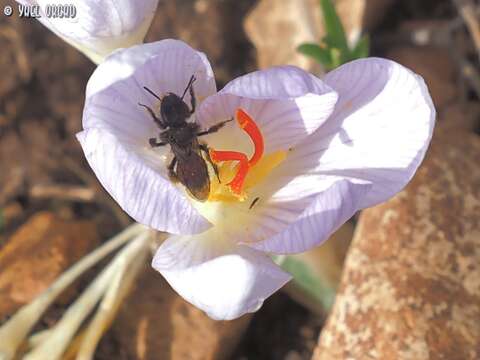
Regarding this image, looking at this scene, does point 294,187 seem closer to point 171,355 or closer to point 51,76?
point 171,355

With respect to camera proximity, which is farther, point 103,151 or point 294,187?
point 294,187

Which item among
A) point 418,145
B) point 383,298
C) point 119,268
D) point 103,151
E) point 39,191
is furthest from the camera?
point 39,191

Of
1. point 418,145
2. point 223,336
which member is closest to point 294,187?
point 418,145

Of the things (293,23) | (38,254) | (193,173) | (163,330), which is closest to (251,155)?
(193,173)

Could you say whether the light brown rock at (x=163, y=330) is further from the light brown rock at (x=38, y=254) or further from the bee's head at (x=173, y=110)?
the bee's head at (x=173, y=110)

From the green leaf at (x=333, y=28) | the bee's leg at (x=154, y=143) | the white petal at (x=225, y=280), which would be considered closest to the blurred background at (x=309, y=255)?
the green leaf at (x=333, y=28)

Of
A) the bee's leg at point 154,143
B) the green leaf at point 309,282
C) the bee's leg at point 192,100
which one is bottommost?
the green leaf at point 309,282

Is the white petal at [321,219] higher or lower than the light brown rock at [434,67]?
higher
